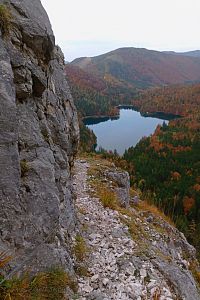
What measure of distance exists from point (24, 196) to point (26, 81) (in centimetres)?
313

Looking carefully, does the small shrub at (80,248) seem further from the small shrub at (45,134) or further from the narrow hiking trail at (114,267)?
the small shrub at (45,134)

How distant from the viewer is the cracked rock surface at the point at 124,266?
8352mm

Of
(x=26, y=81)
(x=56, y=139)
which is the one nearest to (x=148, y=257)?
(x=56, y=139)

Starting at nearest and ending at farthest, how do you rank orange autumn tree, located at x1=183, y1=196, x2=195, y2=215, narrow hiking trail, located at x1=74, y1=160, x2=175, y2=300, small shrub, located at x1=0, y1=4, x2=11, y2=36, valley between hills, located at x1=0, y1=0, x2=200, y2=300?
valley between hills, located at x1=0, y1=0, x2=200, y2=300, small shrub, located at x1=0, y1=4, x2=11, y2=36, narrow hiking trail, located at x1=74, y1=160, x2=175, y2=300, orange autumn tree, located at x1=183, y1=196, x2=195, y2=215

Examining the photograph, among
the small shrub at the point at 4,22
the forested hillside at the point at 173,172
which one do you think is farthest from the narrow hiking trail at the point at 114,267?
the forested hillside at the point at 173,172

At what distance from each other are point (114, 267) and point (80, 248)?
3.94 feet

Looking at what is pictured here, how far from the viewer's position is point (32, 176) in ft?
25.7

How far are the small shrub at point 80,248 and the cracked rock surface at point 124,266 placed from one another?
0.25 meters

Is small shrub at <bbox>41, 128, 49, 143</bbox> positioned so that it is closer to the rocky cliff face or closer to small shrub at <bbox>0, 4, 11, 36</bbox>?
the rocky cliff face

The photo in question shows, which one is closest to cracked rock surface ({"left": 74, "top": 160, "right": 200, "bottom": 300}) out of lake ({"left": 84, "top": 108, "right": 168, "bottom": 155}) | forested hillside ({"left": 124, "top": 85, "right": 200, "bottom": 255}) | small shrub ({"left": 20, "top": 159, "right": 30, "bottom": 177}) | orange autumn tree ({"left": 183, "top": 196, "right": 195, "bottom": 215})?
small shrub ({"left": 20, "top": 159, "right": 30, "bottom": 177})

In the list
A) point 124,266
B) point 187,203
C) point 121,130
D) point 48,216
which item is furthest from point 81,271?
point 121,130

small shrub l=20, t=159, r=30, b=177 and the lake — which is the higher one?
small shrub l=20, t=159, r=30, b=177

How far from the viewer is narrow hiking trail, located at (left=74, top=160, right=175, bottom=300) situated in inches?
325

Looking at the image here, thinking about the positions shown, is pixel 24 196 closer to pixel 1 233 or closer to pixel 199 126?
pixel 1 233
